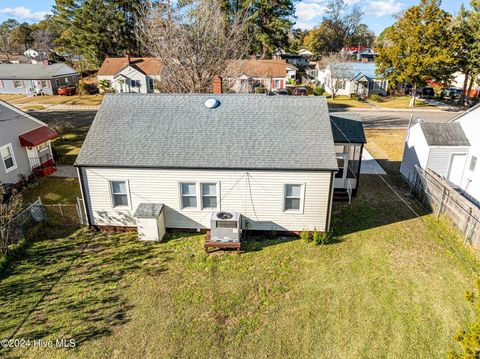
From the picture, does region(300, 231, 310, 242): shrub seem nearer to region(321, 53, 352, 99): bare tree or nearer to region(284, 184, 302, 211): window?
region(284, 184, 302, 211): window

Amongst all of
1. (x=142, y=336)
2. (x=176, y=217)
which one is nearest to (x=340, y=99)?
(x=176, y=217)

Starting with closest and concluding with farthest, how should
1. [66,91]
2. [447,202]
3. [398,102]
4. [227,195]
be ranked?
[227,195] < [447,202] < [398,102] < [66,91]

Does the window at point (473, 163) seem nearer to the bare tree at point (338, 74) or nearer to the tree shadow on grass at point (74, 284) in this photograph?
the tree shadow on grass at point (74, 284)

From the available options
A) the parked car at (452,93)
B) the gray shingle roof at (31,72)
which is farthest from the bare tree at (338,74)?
the gray shingle roof at (31,72)

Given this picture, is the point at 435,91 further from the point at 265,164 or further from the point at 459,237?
the point at 265,164

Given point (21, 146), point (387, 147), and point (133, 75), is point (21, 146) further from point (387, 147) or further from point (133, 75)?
point (133, 75)

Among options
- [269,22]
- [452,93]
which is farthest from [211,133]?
[452,93]

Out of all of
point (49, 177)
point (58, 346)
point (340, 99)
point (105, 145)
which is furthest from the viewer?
point (340, 99)
